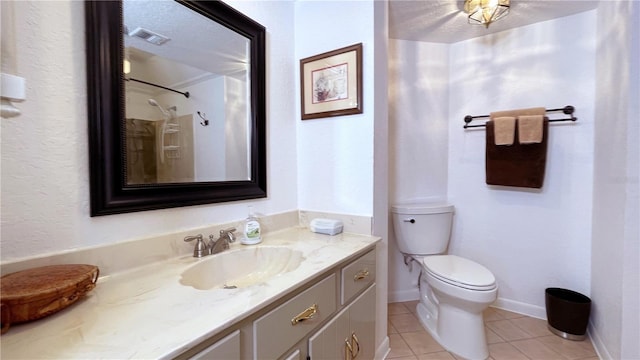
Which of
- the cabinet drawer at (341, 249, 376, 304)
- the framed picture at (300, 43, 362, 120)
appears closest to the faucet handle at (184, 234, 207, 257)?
the cabinet drawer at (341, 249, 376, 304)

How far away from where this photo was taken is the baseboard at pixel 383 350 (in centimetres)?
145

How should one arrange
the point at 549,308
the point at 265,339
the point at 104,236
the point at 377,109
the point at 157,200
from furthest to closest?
the point at 549,308 → the point at 377,109 → the point at 157,200 → the point at 104,236 → the point at 265,339

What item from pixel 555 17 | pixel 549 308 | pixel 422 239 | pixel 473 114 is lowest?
pixel 549 308

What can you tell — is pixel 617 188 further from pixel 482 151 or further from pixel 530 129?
pixel 482 151

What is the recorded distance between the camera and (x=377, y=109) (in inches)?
52.9

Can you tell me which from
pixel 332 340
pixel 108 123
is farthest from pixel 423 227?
pixel 108 123

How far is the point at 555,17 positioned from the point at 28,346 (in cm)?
292

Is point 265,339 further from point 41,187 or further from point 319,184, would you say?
point 319,184

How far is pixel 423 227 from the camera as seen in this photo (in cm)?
194

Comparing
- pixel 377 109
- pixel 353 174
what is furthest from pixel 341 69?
pixel 353 174

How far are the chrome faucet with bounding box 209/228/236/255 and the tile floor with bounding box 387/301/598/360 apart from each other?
119 cm

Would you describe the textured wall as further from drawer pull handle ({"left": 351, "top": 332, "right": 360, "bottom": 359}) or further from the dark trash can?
drawer pull handle ({"left": 351, "top": 332, "right": 360, "bottom": 359})

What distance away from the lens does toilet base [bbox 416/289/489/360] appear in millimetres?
1505

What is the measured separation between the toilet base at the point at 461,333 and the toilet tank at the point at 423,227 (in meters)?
0.43
